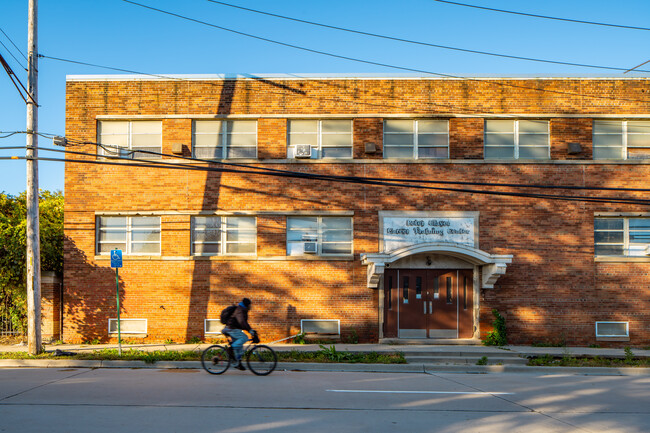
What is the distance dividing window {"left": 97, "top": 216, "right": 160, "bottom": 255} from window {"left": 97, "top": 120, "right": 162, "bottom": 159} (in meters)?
2.17

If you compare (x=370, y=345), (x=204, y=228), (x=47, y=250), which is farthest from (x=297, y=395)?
(x=47, y=250)

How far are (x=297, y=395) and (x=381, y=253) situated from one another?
7359 millimetres

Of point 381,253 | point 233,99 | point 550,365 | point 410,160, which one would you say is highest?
point 233,99

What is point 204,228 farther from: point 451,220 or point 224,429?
point 224,429

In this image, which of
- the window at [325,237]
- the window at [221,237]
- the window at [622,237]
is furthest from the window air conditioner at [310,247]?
the window at [622,237]

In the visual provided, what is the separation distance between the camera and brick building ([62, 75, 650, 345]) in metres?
17.2

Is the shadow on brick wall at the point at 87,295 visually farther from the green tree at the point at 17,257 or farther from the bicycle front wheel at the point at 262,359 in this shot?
the bicycle front wheel at the point at 262,359

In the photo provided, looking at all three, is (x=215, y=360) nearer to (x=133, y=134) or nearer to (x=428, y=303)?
(x=428, y=303)

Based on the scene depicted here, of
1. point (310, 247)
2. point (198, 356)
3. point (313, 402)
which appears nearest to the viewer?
point (313, 402)

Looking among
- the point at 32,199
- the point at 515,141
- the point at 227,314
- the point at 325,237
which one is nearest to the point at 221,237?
the point at 325,237

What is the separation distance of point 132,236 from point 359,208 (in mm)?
7376

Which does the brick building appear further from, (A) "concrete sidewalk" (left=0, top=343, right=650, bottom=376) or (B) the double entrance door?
(A) "concrete sidewalk" (left=0, top=343, right=650, bottom=376)

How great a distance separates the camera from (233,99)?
17.7 m

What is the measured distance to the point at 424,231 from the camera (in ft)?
57.0
